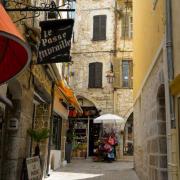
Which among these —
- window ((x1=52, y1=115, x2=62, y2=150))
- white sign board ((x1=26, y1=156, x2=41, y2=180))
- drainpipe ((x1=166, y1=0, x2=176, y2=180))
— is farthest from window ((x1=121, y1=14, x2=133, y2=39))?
drainpipe ((x1=166, y1=0, x2=176, y2=180))

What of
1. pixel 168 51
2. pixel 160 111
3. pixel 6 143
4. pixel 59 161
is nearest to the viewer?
pixel 168 51

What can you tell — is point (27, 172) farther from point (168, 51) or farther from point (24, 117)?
point (168, 51)

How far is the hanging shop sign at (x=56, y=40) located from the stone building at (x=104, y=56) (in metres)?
14.7

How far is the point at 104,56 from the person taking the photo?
22.6m

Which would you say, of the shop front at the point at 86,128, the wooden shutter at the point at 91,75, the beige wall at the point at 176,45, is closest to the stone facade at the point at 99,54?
the wooden shutter at the point at 91,75

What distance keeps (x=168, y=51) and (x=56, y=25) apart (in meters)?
2.33

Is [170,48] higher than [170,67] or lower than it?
higher

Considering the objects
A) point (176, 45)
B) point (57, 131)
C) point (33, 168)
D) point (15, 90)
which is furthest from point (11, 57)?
point (57, 131)

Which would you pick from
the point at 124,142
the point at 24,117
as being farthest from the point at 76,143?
the point at 24,117

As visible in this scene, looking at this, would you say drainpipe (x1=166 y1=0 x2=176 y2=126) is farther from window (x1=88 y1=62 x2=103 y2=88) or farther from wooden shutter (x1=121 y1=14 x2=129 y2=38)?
wooden shutter (x1=121 y1=14 x2=129 y2=38)

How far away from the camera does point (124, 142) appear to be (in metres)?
21.4

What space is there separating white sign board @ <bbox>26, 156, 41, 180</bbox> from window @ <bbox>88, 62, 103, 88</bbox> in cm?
1408

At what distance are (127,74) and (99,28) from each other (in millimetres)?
3588

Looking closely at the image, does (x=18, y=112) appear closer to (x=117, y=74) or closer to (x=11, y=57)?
(x=11, y=57)
